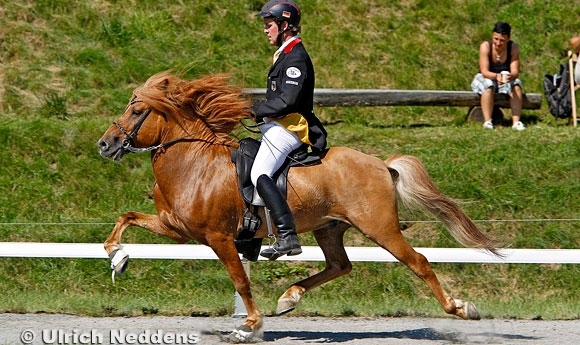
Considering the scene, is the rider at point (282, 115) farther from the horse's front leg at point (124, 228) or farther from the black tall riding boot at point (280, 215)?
the horse's front leg at point (124, 228)

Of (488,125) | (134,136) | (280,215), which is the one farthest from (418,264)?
(488,125)

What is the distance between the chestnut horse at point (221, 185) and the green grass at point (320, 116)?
898 millimetres

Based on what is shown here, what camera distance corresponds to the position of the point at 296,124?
780 cm

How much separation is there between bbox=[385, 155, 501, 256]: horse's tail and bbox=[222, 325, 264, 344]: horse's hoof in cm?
163

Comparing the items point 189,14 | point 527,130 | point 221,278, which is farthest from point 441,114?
point 221,278

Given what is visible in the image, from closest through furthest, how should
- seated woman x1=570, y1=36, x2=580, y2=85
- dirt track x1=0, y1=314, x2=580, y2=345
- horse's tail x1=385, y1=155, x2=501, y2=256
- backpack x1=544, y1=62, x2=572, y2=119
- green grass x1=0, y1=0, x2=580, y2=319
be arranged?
1. dirt track x1=0, y1=314, x2=580, y2=345
2. horse's tail x1=385, y1=155, x2=501, y2=256
3. green grass x1=0, y1=0, x2=580, y2=319
4. seated woman x1=570, y1=36, x2=580, y2=85
5. backpack x1=544, y1=62, x2=572, y2=119

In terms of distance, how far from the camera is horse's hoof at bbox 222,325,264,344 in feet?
24.6

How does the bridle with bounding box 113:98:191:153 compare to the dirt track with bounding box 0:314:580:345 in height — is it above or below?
above

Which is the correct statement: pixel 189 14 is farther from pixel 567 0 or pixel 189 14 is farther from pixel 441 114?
pixel 567 0

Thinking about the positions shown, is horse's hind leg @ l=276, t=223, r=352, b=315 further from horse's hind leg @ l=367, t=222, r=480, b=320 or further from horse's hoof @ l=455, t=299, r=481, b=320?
horse's hoof @ l=455, t=299, r=481, b=320

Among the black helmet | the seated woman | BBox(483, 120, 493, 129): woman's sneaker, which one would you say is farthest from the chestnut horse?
the seated woman

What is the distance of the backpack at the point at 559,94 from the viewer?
46.1 feet

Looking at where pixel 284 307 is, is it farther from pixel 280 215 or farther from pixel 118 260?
pixel 118 260

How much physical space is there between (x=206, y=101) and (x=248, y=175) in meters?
0.76
